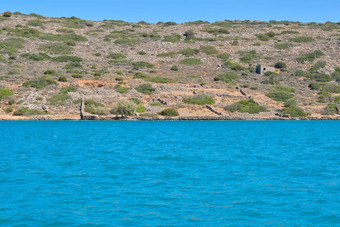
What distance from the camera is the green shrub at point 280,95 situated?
A: 222ft

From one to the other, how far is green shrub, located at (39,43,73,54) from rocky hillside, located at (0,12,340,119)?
0.69 feet

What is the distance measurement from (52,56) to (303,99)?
168 feet

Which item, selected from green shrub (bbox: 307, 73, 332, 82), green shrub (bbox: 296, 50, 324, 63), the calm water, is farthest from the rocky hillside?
the calm water

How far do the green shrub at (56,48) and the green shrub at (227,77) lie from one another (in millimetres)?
34635

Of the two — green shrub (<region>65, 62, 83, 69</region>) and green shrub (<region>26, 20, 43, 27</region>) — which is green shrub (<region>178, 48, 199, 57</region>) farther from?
green shrub (<region>26, 20, 43, 27</region>)

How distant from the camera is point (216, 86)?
73312mm

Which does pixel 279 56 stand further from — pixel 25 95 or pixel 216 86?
pixel 25 95

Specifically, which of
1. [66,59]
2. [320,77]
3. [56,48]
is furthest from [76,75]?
[320,77]

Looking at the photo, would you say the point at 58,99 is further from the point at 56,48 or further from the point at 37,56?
the point at 56,48

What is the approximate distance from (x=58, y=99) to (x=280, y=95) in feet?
110

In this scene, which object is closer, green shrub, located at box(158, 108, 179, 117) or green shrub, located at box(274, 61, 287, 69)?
green shrub, located at box(158, 108, 179, 117)

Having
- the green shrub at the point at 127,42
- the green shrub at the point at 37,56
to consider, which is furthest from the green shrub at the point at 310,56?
the green shrub at the point at 37,56

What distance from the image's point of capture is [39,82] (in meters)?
66.8

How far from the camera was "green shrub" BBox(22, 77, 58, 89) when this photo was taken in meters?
65.4
